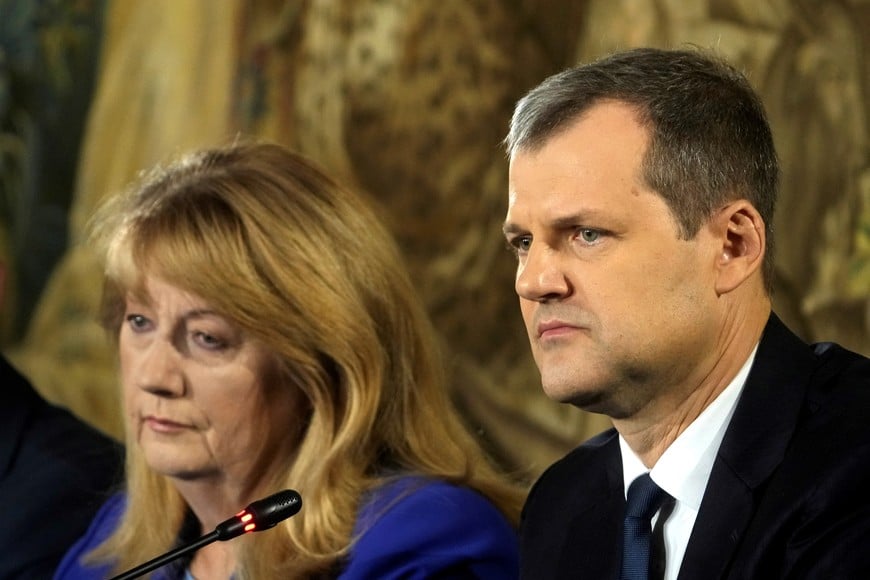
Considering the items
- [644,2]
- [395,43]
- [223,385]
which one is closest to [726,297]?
[223,385]

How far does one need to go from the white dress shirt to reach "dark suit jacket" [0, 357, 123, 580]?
227 cm

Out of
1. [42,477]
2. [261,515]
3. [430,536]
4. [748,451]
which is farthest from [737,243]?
[42,477]

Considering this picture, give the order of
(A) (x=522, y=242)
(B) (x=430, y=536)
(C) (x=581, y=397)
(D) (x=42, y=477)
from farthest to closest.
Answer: (D) (x=42, y=477), (B) (x=430, y=536), (A) (x=522, y=242), (C) (x=581, y=397)

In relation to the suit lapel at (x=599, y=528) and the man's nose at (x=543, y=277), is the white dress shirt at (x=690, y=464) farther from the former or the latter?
the man's nose at (x=543, y=277)

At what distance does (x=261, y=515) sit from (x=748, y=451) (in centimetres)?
101

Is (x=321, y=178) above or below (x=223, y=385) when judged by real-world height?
above

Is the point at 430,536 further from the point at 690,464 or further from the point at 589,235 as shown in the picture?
the point at 589,235

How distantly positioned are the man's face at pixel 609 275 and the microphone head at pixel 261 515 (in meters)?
0.65

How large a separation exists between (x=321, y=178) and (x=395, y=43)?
8.91ft

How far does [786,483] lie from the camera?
2.54 meters

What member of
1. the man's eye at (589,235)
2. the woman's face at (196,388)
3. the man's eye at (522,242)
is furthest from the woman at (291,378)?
the man's eye at (589,235)

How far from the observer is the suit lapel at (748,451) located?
8.43 ft

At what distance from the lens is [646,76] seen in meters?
2.71

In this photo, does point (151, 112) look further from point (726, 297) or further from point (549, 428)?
point (726, 297)
